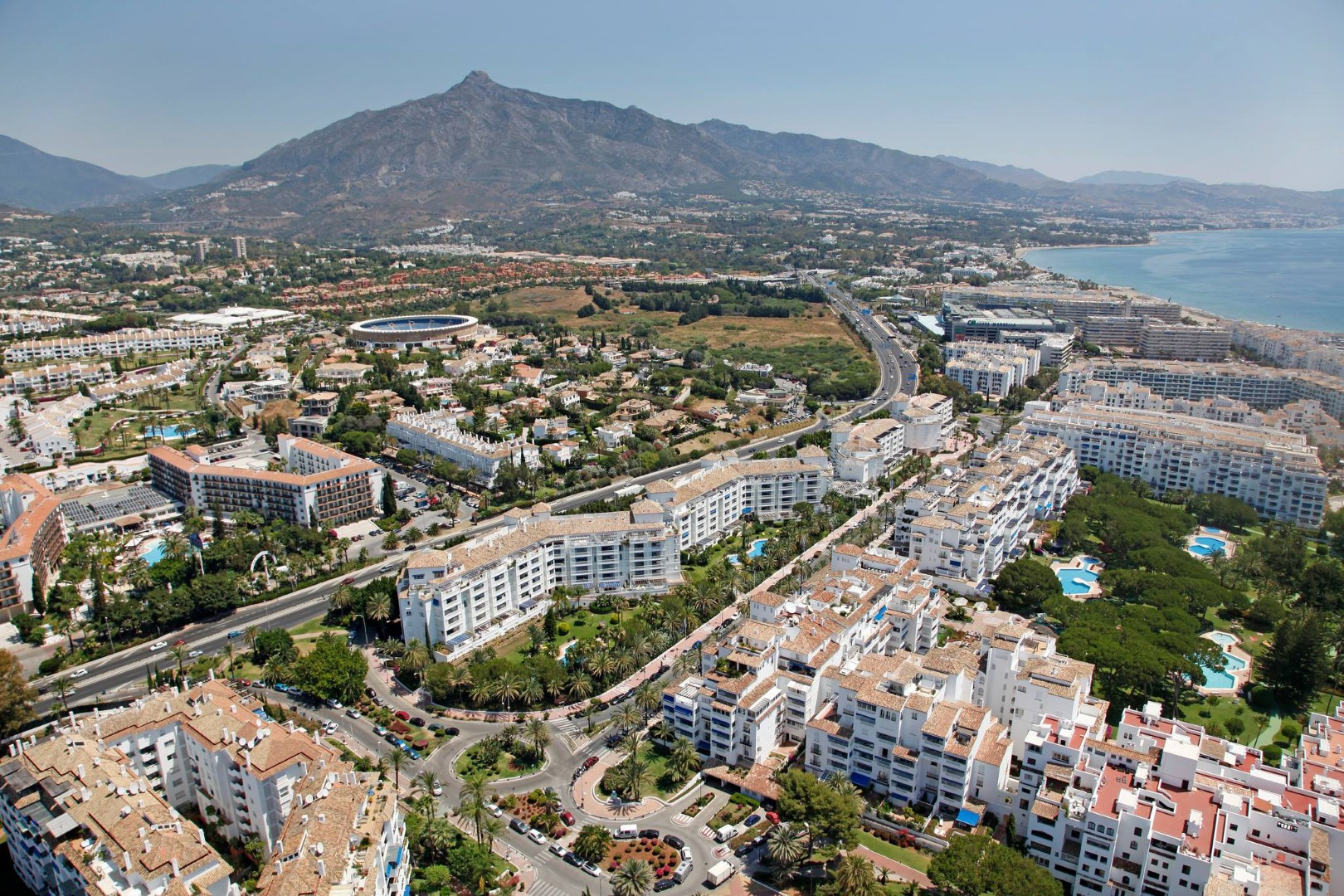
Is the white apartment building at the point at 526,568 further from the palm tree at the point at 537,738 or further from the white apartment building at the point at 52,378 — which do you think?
the white apartment building at the point at 52,378

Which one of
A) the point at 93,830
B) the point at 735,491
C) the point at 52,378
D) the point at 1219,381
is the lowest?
the point at 93,830

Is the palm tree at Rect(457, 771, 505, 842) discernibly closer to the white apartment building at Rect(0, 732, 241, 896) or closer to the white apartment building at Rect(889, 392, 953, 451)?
the white apartment building at Rect(0, 732, 241, 896)

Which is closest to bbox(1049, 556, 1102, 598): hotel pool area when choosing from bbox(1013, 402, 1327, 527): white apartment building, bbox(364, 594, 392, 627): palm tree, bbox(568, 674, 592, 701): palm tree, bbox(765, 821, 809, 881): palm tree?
bbox(1013, 402, 1327, 527): white apartment building

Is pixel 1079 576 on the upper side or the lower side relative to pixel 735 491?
lower

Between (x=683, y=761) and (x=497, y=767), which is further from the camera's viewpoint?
(x=497, y=767)

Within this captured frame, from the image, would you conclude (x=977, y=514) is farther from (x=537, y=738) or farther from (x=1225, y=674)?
(x=537, y=738)

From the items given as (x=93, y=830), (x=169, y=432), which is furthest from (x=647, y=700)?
(x=169, y=432)
